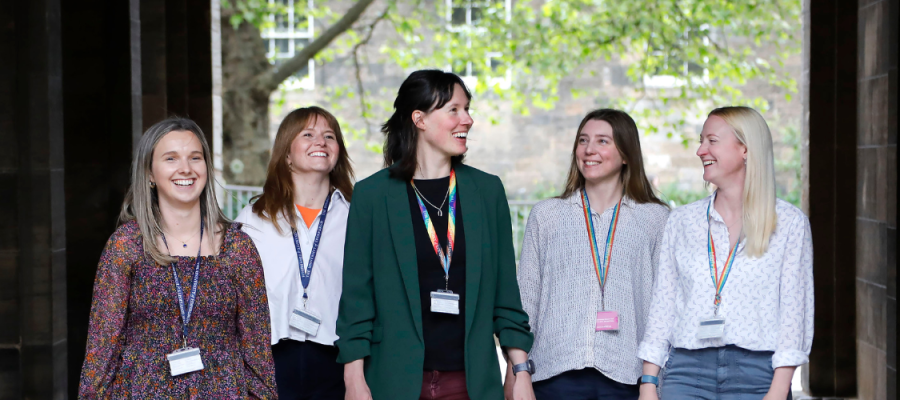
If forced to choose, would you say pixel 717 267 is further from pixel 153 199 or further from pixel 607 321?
pixel 153 199

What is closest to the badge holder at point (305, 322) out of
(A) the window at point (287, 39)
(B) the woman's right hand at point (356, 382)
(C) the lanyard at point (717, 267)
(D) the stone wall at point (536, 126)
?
(B) the woman's right hand at point (356, 382)

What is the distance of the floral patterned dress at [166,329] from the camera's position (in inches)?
85.5

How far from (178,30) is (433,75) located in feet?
11.9

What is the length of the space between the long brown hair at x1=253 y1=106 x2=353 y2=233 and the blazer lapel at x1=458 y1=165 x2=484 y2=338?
70 centimetres

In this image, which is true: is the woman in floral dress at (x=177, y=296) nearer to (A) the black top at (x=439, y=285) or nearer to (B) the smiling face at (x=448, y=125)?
(A) the black top at (x=439, y=285)

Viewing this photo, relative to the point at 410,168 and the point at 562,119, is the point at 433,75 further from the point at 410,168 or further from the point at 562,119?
the point at 562,119

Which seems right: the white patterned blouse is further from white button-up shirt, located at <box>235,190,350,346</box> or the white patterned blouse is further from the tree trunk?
the tree trunk

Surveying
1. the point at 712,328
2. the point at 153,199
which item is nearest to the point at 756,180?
the point at 712,328

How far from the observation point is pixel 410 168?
260 centimetres

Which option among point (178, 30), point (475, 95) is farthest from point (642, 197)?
point (475, 95)

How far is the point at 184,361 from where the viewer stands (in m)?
2.20

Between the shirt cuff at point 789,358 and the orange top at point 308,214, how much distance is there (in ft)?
5.43

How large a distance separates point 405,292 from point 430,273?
10 centimetres

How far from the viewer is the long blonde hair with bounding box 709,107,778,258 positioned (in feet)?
8.13
